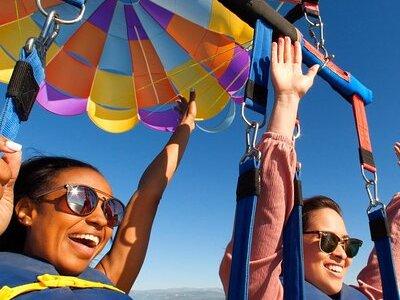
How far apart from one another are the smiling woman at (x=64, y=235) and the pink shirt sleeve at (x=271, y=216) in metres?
0.60

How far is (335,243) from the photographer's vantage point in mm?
2783

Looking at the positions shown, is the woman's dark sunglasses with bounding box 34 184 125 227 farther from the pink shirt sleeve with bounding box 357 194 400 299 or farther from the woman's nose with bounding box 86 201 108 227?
the pink shirt sleeve with bounding box 357 194 400 299

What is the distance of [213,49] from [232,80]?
481 mm

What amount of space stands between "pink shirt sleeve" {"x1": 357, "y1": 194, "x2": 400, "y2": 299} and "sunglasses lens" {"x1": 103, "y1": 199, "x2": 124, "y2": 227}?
5.94 feet

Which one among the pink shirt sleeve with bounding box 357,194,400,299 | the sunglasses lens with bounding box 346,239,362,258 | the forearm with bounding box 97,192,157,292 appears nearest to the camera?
the forearm with bounding box 97,192,157,292

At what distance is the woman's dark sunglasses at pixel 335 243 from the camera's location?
2.74 meters

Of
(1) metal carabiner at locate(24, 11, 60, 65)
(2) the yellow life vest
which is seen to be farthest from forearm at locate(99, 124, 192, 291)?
(1) metal carabiner at locate(24, 11, 60, 65)

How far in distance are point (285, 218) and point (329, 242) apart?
34.9 inches

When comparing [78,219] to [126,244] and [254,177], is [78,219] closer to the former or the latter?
[126,244]

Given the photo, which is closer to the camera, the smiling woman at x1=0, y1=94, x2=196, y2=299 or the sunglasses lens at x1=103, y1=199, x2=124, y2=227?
the smiling woman at x1=0, y1=94, x2=196, y2=299

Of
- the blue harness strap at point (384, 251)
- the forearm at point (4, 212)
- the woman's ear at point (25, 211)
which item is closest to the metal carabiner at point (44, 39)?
the forearm at point (4, 212)

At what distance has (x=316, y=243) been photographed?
108 inches

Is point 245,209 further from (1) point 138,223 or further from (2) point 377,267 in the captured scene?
(2) point 377,267

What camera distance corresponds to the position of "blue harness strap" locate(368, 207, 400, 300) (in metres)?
2.16
